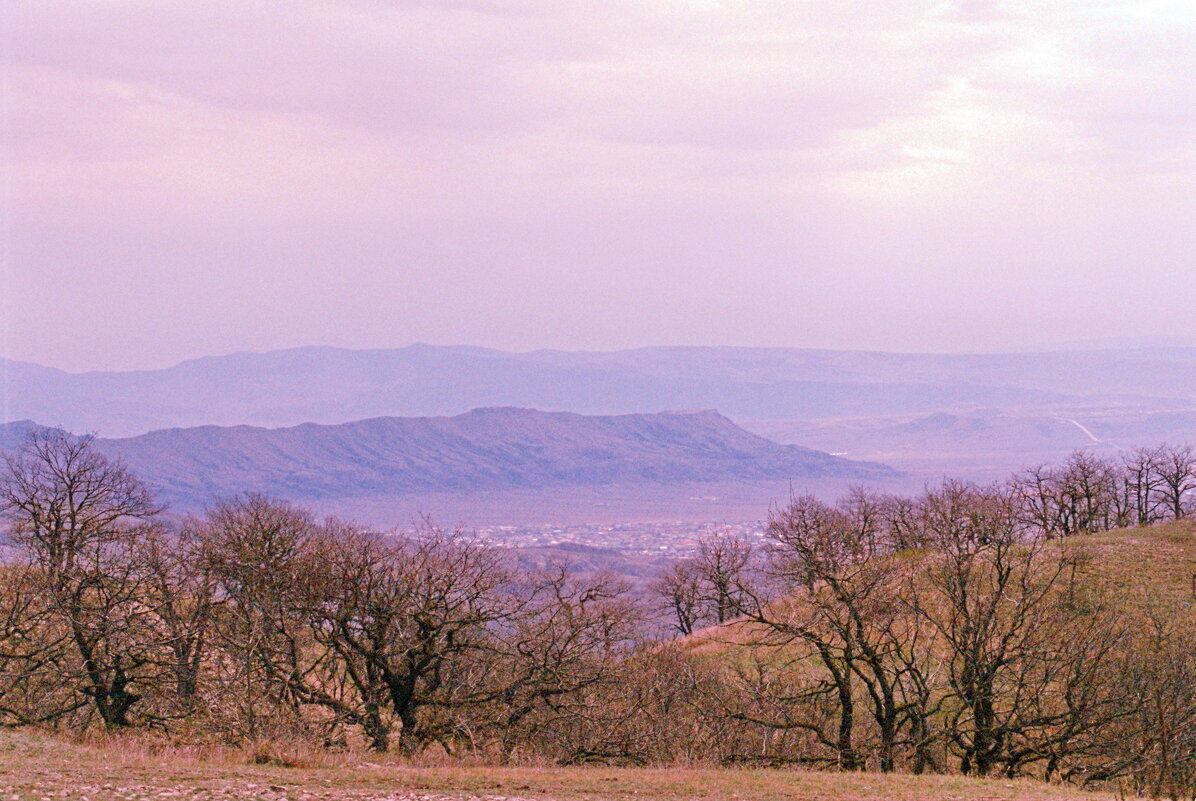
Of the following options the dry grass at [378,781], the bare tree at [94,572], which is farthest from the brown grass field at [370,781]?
the bare tree at [94,572]

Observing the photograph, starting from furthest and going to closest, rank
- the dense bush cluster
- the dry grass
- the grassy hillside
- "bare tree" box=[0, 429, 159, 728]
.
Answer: the grassy hillside
"bare tree" box=[0, 429, 159, 728]
the dense bush cluster
the dry grass

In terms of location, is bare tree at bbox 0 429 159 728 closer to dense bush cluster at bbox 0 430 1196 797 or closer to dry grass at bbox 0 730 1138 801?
dense bush cluster at bbox 0 430 1196 797

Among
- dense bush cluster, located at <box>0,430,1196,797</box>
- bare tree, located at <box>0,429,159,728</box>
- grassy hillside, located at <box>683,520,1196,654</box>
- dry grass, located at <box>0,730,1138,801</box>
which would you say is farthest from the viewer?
grassy hillside, located at <box>683,520,1196,654</box>

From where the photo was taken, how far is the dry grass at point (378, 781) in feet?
54.7

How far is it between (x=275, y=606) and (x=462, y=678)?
589 cm

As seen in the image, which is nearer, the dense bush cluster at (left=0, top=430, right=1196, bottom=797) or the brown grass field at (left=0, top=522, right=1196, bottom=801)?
the brown grass field at (left=0, top=522, right=1196, bottom=801)

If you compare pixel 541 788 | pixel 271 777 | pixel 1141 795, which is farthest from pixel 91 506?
pixel 1141 795

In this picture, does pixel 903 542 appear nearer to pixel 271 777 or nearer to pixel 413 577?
pixel 413 577

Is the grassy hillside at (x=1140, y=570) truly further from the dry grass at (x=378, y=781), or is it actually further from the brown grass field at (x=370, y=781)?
the dry grass at (x=378, y=781)

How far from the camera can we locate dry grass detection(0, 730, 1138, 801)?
656 inches

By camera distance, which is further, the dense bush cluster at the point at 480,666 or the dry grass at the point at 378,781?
the dense bush cluster at the point at 480,666

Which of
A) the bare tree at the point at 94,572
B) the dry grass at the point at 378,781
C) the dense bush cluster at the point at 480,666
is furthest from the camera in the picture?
the bare tree at the point at 94,572

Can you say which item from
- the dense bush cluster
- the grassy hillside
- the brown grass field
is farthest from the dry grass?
the grassy hillside

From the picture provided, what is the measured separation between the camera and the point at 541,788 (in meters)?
19.2
